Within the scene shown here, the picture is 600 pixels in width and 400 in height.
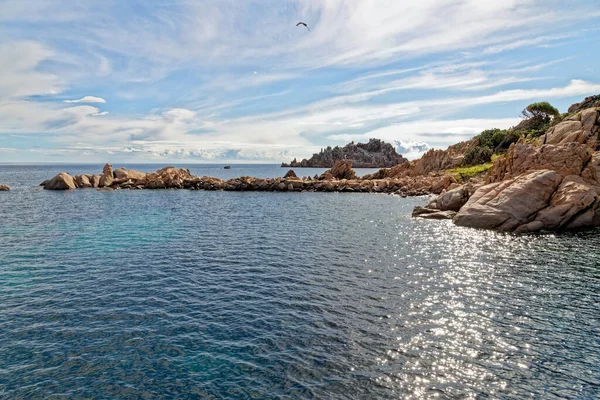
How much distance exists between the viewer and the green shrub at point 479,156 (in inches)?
3967

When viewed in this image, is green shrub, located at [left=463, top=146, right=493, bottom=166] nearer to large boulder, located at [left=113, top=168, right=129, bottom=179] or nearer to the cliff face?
the cliff face

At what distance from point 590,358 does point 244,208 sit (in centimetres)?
5842

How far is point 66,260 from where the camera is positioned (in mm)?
32156

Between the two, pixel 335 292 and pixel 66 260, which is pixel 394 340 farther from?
pixel 66 260

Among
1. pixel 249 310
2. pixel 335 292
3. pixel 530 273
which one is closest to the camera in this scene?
pixel 249 310

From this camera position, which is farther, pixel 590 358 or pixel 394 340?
pixel 394 340

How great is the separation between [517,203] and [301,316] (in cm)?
3678

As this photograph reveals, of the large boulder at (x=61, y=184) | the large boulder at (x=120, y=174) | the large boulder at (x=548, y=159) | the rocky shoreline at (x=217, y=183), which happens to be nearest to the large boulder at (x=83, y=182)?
the rocky shoreline at (x=217, y=183)

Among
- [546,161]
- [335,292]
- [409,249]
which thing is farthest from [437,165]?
[335,292]

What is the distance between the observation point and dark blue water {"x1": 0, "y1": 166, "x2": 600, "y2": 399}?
14469mm

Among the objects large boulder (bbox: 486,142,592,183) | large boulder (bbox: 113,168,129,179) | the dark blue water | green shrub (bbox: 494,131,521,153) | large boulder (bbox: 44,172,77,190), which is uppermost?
green shrub (bbox: 494,131,521,153)

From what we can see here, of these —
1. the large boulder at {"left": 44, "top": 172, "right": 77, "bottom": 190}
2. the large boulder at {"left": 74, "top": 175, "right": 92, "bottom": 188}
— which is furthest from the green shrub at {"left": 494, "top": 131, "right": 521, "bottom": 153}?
the large boulder at {"left": 44, "top": 172, "right": 77, "bottom": 190}

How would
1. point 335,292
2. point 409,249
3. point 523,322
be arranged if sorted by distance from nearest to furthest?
point 523,322 < point 335,292 < point 409,249

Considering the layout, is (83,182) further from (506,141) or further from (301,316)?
(506,141)
